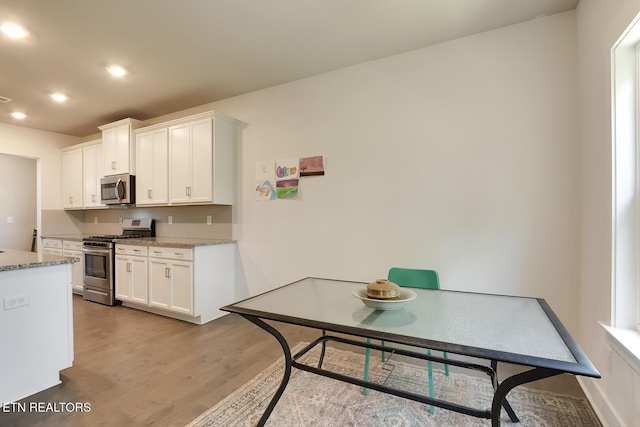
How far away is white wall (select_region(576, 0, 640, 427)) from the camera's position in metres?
1.56

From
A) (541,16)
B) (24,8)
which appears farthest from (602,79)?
(24,8)

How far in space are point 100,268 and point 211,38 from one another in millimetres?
3382

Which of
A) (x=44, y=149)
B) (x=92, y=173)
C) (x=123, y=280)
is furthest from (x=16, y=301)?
(x=44, y=149)

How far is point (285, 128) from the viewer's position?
3453mm

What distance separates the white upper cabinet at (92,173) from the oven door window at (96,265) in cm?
92

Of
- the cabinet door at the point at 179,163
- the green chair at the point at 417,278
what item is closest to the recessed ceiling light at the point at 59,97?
the cabinet door at the point at 179,163

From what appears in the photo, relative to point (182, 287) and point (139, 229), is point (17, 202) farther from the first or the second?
point (182, 287)

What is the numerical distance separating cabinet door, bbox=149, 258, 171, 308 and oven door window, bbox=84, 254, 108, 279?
931 millimetres

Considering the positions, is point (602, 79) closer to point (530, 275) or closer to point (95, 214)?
point (530, 275)

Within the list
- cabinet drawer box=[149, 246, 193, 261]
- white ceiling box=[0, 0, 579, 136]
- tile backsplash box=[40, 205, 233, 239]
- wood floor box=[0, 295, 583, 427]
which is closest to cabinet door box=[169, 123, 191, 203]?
tile backsplash box=[40, 205, 233, 239]

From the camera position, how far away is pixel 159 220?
14.8 ft

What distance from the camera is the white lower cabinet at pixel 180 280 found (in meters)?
3.33

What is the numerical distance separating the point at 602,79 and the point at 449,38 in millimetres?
1200

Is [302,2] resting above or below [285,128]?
above
